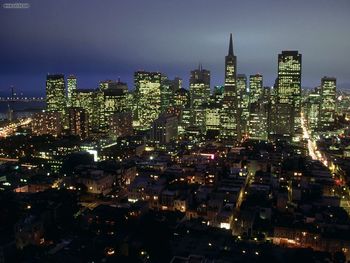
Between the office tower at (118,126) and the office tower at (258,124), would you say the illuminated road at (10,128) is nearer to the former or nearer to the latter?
the office tower at (118,126)

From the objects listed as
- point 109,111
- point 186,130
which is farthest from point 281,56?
point 109,111

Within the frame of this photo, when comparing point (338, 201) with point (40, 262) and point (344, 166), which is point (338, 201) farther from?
point (40, 262)

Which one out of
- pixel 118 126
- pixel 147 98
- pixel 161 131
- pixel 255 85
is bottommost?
pixel 161 131

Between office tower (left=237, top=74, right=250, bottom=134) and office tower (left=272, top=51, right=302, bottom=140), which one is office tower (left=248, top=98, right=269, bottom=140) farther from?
office tower (left=237, top=74, right=250, bottom=134)

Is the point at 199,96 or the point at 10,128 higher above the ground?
the point at 199,96

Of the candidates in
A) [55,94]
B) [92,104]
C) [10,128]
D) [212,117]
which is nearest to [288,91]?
[212,117]

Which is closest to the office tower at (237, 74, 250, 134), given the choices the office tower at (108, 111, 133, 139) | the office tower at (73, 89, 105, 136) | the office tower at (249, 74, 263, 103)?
the office tower at (249, 74, 263, 103)

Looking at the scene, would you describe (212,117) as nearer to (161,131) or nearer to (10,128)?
(161,131)
